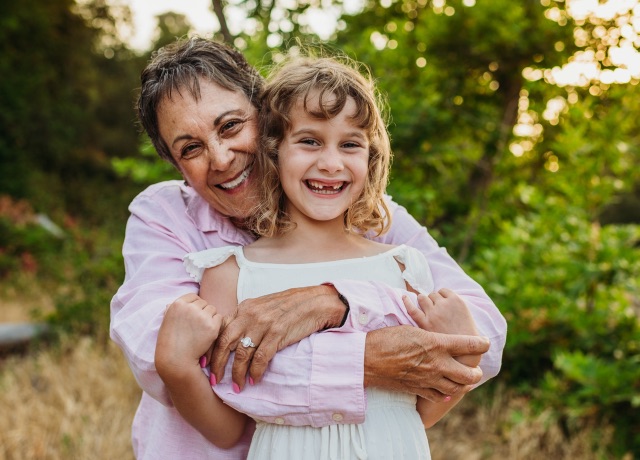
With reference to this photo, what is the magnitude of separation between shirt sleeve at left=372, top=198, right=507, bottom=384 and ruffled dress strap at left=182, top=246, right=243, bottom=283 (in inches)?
14.1

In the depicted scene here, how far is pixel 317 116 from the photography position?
1.84 meters

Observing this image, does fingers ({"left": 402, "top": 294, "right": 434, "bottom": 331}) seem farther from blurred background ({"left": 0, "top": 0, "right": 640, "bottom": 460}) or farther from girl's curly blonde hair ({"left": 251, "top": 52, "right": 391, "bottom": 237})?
blurred background ({"left": 0, "top": 0, "right": 640, "bottom": 460})

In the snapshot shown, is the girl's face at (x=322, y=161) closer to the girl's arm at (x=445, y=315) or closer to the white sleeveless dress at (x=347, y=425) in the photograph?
the white sleeveless dress at (x=347, y=425)

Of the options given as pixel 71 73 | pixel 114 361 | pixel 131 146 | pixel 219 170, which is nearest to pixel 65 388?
pixel 114 361

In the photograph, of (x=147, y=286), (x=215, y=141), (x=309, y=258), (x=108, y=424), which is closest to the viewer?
(x=147, y=286)

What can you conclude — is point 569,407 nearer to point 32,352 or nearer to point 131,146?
point 32,352

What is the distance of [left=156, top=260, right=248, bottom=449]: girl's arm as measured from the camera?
61.0 inches

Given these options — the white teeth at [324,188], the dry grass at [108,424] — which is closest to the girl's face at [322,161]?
the white teeth at [324,188]

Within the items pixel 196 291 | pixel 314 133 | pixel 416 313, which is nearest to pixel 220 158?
pixel 314 133

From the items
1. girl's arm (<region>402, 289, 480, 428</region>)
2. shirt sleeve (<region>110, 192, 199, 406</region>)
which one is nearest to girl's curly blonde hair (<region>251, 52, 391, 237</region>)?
shirt sleeve (<region>110, 192, 199, 406</region>)

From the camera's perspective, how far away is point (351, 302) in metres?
1.67

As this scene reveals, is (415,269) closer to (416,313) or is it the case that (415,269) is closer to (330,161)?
(416,313)

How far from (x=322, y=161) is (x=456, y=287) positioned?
1.80 feet

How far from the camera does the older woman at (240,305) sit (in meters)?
1.60
